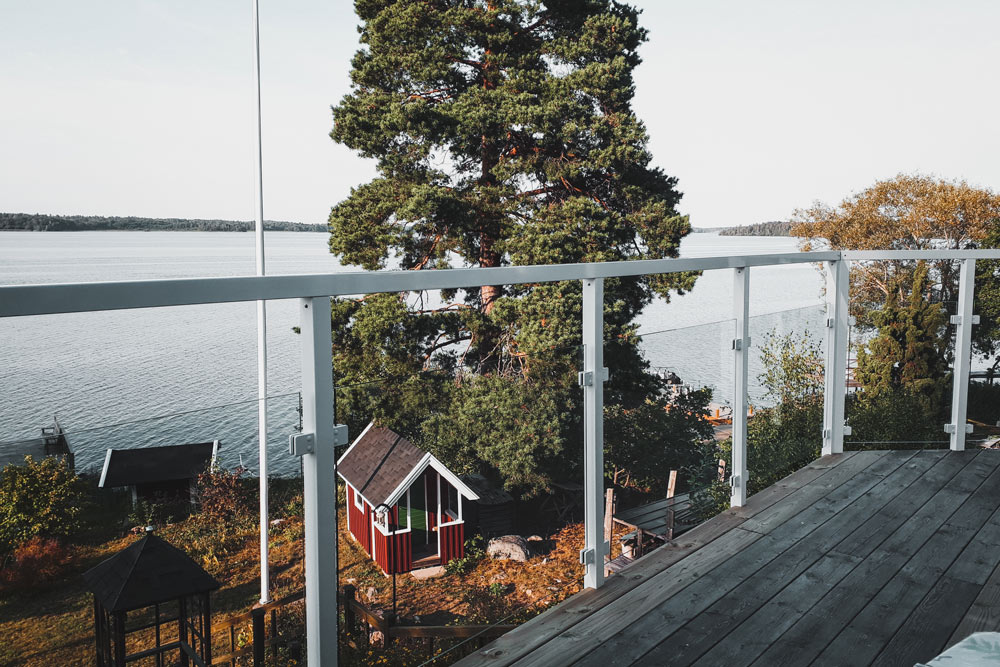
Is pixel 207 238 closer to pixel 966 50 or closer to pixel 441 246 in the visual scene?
pixel 441 246

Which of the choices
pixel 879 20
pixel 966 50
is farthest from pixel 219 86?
pixel 966 50

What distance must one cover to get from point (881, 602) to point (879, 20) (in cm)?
3435

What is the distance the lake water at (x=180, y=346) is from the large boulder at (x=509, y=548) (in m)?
0.78

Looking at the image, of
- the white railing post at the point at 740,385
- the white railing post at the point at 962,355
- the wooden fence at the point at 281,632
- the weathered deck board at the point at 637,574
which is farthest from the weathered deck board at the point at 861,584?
the wooden fence at the point at 281,632

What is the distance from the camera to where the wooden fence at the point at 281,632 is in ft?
5.48

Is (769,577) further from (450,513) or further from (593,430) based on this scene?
(450,513)

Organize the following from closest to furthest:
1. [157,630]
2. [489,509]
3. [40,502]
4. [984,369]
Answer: [40,502], [157,630], [489,509], [984,369]

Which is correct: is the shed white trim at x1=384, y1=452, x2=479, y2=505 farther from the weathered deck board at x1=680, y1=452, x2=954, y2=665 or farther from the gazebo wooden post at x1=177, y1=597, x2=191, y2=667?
the weathered deck board at x1=680, y1=452, x2=954, y2=665

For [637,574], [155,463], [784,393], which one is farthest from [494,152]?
[155,463]

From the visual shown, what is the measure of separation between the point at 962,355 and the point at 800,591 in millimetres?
2751

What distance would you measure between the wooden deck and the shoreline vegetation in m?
23.6

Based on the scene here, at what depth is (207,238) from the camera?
41.7m

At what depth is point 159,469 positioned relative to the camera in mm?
1579

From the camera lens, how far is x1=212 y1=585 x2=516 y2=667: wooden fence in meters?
1.67
